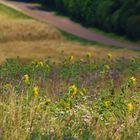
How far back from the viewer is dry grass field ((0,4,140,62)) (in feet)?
49.1

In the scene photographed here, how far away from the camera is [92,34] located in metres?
19.5

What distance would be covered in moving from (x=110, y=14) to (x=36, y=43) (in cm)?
460

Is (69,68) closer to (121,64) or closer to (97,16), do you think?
(121,64)

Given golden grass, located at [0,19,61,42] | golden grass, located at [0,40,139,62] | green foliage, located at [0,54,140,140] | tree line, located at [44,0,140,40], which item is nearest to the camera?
green foliage, located at [0,54,140,140]

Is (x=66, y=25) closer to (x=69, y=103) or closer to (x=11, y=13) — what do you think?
(x=11, y=13)

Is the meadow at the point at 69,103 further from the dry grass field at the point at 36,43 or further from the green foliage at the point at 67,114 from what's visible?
the dry grass field at the point at 36,43

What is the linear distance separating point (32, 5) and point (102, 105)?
2051 centimetres

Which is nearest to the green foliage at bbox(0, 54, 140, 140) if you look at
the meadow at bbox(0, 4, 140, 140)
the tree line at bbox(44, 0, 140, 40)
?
the meadow at bbox(0, 4, 140, 140)

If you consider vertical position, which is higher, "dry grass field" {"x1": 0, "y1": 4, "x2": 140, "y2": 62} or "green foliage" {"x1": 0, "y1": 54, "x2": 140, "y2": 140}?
"green foliage" {"x1": 0, "y1": 54, "x2": 140, "y2": 140}

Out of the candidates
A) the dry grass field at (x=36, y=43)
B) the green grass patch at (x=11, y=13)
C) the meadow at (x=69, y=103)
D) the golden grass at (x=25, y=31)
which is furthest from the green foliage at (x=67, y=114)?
the green grass patch at (x=11, y=13)

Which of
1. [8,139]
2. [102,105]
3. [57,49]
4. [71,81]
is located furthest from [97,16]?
A: [8,139]

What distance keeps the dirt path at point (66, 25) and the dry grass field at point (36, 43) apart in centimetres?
110

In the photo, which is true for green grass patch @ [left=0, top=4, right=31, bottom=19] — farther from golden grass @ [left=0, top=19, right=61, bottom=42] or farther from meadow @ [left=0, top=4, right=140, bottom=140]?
meadow @ [left=0, top=4, right=140, bottom=140]

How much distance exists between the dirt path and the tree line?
545 mm
